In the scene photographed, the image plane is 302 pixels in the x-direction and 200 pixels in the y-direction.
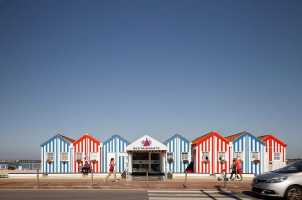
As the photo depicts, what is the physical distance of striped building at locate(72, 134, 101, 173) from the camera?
28656 mm

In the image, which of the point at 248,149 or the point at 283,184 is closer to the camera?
the point at 283,184

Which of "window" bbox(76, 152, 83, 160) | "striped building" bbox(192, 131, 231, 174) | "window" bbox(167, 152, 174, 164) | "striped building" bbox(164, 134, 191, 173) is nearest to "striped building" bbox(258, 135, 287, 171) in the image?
"striped building" bbox(192, 131, 231, 174)

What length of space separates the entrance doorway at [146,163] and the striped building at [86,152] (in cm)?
439

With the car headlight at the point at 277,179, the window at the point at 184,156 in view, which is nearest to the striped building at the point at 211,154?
the window at the point at 184,156

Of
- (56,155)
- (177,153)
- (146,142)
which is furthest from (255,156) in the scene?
(56,155)

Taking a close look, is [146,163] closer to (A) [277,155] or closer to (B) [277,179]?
(A) [277,155]

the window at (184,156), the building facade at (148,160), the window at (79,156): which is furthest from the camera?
the window at (184,156)

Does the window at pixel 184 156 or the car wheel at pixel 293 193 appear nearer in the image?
the car wheel at pixel 293 193

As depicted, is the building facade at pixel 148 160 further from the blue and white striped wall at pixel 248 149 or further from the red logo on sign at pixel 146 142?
the blue and white striped wall at pixel 248 149

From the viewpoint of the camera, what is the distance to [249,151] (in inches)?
1122

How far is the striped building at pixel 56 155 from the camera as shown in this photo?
28.7m

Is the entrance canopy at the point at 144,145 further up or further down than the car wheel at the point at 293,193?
further up

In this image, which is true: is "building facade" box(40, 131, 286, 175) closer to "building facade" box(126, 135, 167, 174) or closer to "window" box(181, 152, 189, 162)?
"window" box(181, 152, 189, 162)

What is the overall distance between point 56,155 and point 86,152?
2210 mm
